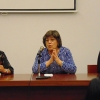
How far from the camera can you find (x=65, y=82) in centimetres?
229

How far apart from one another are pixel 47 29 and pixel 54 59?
4.25ft

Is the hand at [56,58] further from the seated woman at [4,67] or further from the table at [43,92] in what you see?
the seated woman at [4,67]

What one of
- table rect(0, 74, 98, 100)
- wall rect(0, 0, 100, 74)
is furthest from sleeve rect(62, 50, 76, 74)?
wall rect(0, 0, 100, 74)

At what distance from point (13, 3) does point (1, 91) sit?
1979 millimetres

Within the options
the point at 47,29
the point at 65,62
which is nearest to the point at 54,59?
the point at 65,62

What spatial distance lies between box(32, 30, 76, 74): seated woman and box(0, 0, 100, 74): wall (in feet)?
3.36

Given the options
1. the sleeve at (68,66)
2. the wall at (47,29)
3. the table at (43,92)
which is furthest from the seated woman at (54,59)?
the wall at (47,29)

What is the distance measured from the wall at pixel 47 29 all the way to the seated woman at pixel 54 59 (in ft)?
3.36

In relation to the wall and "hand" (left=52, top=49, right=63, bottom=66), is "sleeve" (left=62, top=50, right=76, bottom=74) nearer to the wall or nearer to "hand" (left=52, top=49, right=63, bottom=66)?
"hand" (left=52, top=49, right=63, bottom=66)

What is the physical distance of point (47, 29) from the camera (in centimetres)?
407

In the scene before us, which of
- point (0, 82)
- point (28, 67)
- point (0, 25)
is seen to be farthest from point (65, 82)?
point (0, 25)

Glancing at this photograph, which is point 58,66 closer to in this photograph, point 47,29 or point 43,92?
point 43,92

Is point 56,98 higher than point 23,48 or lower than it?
lower

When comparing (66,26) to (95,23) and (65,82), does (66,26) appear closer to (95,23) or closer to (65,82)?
(95,23)
